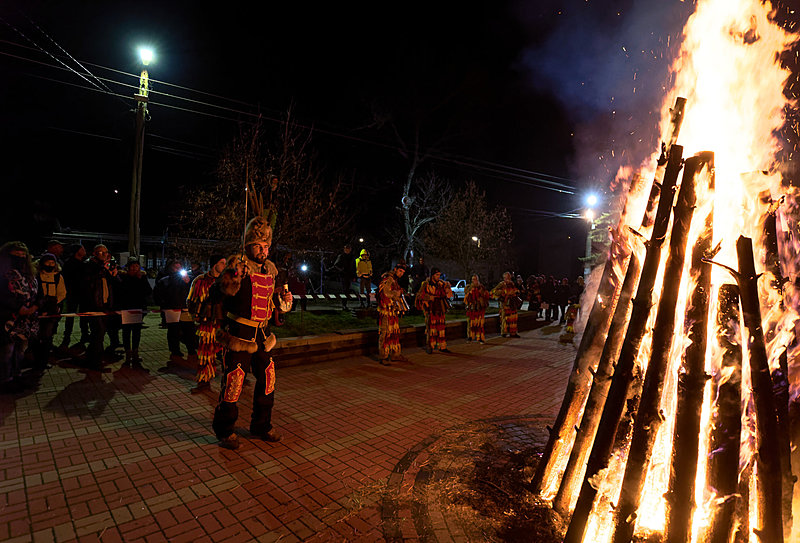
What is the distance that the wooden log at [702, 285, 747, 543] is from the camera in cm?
242

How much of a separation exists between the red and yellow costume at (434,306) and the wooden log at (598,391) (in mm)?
6991

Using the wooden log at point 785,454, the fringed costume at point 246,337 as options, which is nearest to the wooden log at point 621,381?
the wooden log at point 785,454

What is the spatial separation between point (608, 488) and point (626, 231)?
1.90 meters

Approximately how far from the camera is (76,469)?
389 centimetres

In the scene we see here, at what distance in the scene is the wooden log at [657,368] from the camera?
2570 mm

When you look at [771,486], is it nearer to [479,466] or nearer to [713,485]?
[713,485]

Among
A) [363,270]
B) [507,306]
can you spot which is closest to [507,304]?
[507,306]

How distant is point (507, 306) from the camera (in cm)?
1356

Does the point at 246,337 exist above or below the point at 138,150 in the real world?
below

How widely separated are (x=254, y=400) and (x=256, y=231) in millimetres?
1892

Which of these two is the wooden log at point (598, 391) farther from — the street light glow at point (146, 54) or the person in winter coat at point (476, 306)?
the street light glow at point (146, 54)

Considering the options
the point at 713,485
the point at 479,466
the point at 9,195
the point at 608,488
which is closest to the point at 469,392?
the point at 479,466

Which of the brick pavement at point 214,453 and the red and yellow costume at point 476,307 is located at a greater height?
the red and yellow costume at point 476,307

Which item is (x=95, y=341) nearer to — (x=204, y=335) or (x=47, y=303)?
(x=47, y=303)
